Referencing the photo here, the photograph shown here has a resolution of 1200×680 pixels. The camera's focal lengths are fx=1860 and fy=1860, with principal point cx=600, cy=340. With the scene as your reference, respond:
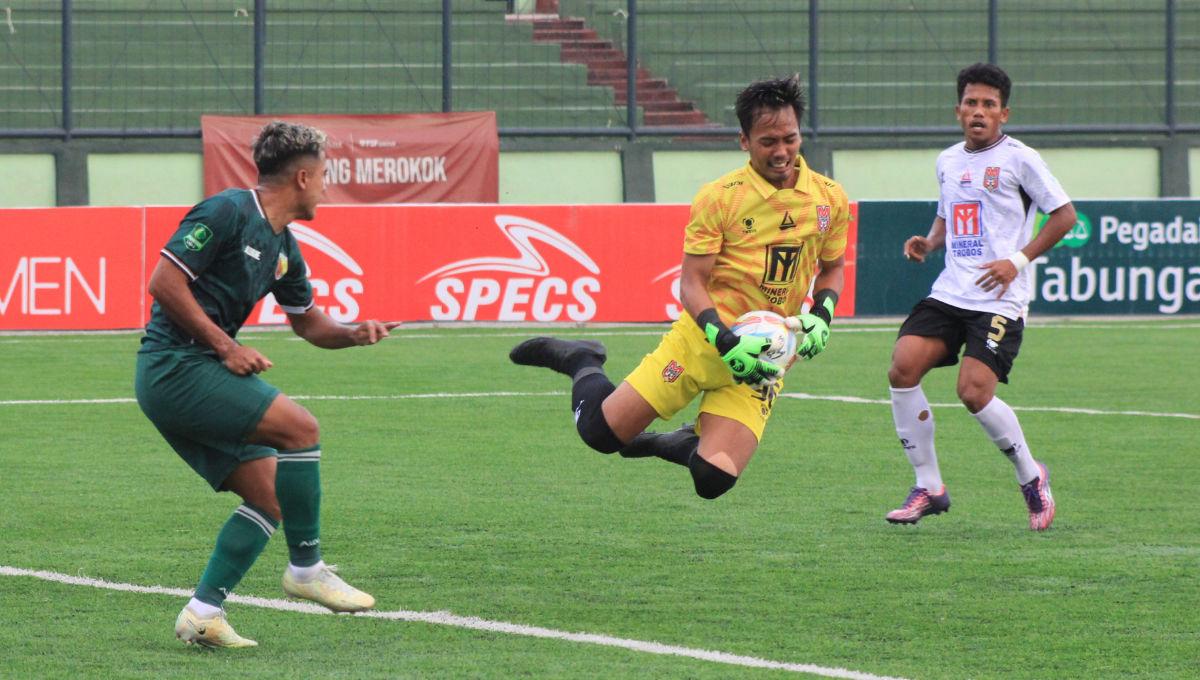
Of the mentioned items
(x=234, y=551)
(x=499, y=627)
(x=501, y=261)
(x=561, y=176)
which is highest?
(x=561, y=176)

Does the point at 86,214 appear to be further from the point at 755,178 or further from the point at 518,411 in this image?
the point at 755,178

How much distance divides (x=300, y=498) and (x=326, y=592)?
35 centimetres

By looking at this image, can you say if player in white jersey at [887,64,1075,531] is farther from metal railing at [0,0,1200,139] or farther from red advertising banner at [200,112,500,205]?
metal railing at [0,0,1200,139]

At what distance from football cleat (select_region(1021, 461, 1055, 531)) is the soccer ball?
1990 mm

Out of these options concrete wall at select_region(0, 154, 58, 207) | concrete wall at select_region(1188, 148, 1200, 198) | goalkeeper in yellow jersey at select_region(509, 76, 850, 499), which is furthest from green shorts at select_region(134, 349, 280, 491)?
concrete wall at select_region(1188, 148, 1200, 198)

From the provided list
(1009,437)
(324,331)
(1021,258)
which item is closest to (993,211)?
(1021,258)

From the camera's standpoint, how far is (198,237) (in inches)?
233

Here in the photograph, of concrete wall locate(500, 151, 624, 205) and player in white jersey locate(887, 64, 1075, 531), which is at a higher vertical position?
concrete wall locate(500, 151, 624, 205)

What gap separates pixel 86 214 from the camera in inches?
730

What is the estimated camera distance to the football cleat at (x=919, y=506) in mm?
8531

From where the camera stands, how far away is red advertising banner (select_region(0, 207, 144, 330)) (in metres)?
18.4

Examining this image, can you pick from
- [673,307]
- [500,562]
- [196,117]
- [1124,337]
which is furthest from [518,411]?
[196,117]

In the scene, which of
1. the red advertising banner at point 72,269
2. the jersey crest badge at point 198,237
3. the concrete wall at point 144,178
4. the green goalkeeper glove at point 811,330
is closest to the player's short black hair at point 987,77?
the green goalkeeper glove at point 811,330

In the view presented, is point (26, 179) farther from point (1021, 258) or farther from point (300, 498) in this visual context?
point (300, 498)
